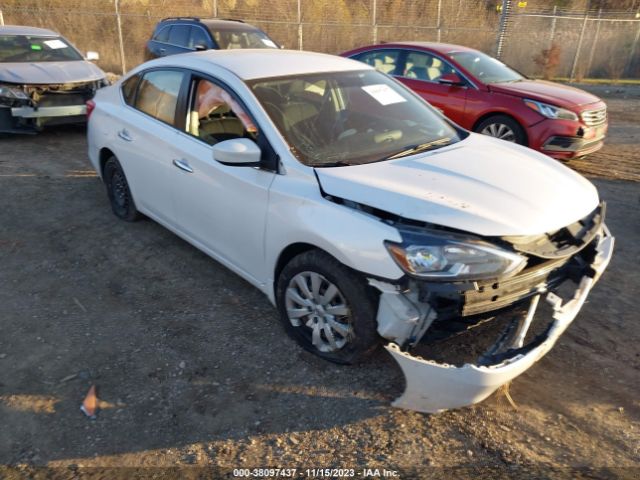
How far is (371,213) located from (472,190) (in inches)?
23.1

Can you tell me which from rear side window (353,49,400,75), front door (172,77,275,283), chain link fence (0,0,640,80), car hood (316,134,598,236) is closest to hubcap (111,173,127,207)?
front door (172,77,275,283)

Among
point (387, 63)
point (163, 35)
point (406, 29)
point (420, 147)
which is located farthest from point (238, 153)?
point (406, 29)

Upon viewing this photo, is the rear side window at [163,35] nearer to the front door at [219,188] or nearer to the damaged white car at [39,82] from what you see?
the damaged white car at [39,82]

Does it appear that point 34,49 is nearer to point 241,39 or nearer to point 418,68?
point 241,39

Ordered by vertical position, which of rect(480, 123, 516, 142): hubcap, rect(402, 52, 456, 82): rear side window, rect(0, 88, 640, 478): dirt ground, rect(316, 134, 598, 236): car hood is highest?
rect(402, 52, 456, 82): rear side window

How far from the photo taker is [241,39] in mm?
10125

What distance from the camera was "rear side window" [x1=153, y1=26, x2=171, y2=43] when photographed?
10.6 m

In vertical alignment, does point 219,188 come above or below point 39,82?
below

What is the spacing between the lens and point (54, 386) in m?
3.03

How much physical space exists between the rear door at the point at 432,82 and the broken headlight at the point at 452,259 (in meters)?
5.37

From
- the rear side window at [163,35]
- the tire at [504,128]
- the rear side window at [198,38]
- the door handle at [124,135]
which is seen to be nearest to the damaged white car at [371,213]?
the door handle at [124,135]

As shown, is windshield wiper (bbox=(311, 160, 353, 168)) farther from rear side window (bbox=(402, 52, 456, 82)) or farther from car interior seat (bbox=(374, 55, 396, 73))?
car interior seat (bbox=(374, 55, 396, 73))

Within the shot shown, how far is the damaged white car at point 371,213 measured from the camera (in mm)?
2588

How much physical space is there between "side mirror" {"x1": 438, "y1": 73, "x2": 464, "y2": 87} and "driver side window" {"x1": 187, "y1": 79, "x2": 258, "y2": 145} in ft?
15.3
